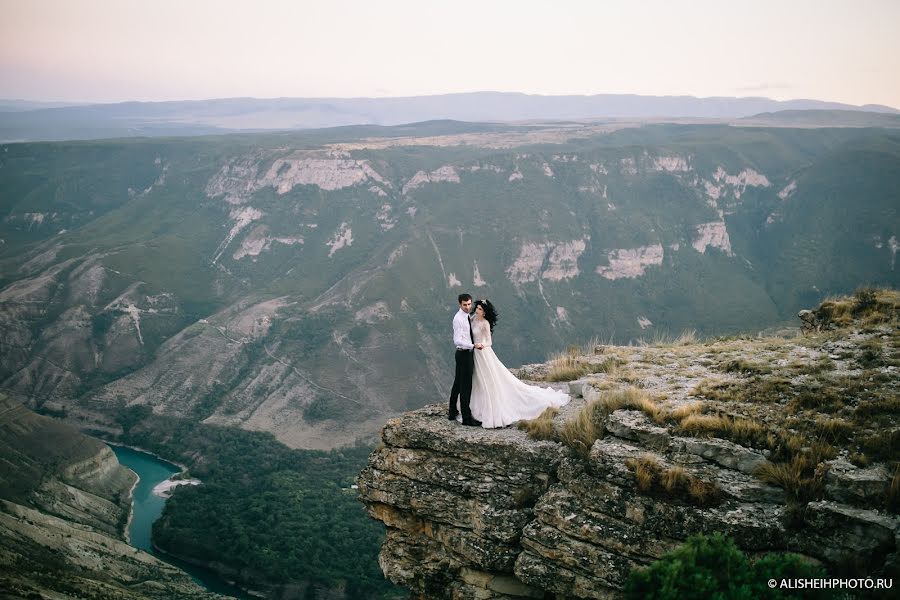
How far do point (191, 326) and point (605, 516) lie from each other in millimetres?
131708

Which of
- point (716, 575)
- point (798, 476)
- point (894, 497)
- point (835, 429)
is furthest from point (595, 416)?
point (894, 497)

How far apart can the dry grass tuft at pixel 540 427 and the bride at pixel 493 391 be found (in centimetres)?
43

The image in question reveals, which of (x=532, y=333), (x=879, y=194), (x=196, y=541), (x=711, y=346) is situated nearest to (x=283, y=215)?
(x=532, y=333)

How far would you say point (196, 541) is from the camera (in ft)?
221

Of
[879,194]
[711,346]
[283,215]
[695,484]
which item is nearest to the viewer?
[695,484]

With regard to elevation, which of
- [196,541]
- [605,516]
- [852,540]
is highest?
[852,540]

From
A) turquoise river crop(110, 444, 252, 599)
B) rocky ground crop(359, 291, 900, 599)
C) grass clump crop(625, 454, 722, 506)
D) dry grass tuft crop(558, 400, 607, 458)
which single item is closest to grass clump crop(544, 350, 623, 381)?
rocky ground crop(359, 291, 900, 599)

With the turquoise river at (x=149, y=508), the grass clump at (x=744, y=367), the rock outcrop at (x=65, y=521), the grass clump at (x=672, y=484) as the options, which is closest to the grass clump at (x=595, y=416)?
the grass clump at (x=672, y=484)

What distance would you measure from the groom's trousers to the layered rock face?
403 mm

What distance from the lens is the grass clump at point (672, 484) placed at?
29.9 feet

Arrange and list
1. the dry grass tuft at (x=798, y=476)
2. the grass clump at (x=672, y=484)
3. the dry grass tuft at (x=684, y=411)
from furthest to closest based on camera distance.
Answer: the dry grass tuft at (x=684, y=411), the grass clump at (x=672, y=484), the dry grass tuft at (x=798, y=476)

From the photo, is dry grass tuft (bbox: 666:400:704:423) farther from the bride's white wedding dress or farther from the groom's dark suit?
the groom's dark suit

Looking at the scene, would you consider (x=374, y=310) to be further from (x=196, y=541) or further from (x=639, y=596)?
(x=639, y=596)

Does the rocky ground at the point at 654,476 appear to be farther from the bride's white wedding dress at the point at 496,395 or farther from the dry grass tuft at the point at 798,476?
the bride's white wedding dress at the point at 496,395
